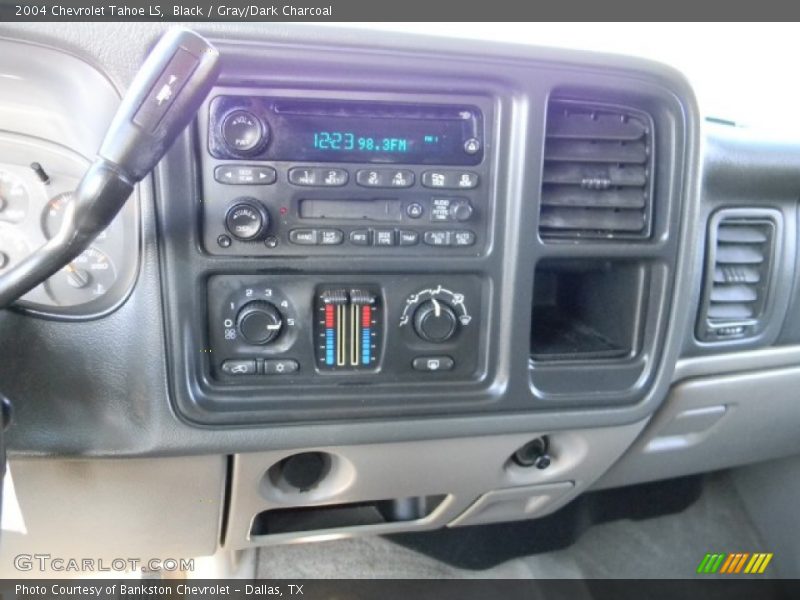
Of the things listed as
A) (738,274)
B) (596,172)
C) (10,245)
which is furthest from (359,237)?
(738,274)

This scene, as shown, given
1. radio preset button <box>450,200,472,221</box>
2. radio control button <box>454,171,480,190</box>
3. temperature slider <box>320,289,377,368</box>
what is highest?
radio control button <box>454,171,480,190</box>

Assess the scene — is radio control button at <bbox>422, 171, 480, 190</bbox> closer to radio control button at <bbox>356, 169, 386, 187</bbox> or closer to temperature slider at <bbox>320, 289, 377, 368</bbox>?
radio control button at <bbox>356, 169, 386, 187</bbox>

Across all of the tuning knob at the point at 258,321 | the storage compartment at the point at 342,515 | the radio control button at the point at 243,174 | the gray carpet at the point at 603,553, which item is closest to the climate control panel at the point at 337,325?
the tuning knob at the point at 258,321

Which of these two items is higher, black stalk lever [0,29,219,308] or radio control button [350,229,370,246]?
black stalk lever [0,29,219,308]

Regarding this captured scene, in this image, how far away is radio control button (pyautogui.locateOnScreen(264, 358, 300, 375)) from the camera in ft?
2.81

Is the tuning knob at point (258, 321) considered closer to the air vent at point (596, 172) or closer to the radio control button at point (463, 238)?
the radio control button at point (463, 238)

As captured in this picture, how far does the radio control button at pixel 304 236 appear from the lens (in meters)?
0.81

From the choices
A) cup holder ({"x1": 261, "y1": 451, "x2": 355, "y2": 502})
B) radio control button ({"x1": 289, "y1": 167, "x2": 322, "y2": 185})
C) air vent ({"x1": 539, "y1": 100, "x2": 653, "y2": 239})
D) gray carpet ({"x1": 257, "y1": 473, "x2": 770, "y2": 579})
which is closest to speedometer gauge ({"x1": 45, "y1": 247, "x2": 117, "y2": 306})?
radio control button ({"x1": 289, "y1": 167, "x2": 322, "y2": 185})

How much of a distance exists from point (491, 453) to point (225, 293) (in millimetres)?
483

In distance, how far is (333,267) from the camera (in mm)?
824

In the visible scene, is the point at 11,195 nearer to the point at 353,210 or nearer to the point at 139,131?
the point at 139,131

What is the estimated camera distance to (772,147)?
1079mm
